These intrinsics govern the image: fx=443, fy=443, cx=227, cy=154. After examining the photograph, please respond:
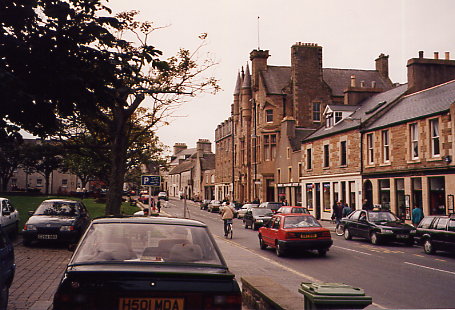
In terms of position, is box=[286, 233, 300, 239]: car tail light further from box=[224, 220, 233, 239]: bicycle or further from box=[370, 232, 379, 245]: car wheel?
box=[224, 220, 233, 239]: bicycle

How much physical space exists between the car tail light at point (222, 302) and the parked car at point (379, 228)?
57.5 feet

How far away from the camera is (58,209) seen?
17.3 m

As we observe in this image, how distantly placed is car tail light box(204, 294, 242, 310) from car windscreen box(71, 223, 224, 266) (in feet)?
1.87

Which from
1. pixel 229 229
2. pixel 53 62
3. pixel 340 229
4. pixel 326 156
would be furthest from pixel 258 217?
pixel 53 62

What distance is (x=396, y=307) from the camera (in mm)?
8219

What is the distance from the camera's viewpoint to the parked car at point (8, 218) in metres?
16.9

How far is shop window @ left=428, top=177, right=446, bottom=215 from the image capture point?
25.1 metres

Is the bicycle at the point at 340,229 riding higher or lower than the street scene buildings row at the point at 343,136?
lower

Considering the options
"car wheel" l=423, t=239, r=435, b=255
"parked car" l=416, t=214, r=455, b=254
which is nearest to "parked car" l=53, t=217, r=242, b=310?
"parked car" l=416, t=214, r=455, b=254

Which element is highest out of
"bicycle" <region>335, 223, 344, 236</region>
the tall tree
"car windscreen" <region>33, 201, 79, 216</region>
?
the tall tree

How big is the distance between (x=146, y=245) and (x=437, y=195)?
24.4 m

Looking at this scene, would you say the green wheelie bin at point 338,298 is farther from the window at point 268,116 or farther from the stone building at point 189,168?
the stone building at point 189,168

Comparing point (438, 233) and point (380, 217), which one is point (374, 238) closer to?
point (380, 217)

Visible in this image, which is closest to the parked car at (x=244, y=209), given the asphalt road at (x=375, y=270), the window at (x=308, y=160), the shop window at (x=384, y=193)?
the window at (x=308, y=160)
